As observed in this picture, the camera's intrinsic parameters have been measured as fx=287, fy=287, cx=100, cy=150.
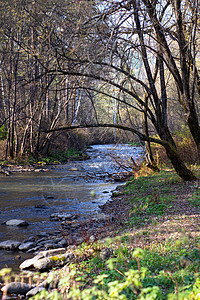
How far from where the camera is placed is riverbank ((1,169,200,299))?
8.71 feet

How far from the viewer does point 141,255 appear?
2.73 meters

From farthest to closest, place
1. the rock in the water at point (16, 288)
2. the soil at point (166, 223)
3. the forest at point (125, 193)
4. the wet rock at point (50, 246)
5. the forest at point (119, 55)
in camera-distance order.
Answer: the forest at point (119, 55)
the wet rock at point (50, 246)
the soil at point (166, 223)
the rock in the water at point (16, 288)
the forest at point (125, 193)

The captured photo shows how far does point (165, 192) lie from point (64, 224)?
2850 millimetres

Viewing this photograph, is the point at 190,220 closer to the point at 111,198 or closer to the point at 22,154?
the point at 111,198

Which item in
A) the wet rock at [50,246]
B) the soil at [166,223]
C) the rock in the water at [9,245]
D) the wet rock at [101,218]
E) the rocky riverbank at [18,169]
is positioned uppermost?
the soil at [166,223]

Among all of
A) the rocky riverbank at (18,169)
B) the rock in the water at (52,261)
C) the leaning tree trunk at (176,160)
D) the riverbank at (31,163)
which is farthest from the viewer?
the riverbank at (31,163)

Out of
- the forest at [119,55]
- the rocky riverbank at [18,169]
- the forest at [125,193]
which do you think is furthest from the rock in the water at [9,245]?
the rocky riverbank at [18,169]

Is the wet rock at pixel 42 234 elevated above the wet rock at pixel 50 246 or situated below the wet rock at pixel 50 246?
below

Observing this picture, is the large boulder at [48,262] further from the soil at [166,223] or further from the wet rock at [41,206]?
the wet rock at [41,206]

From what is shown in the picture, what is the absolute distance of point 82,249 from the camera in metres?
Answer: 4.65

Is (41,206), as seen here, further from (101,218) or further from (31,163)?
(31,163)

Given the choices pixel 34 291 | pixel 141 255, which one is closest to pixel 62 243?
pixel 34 291

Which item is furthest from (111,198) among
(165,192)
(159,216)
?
(159,216)

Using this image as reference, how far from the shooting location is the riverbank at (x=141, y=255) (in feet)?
8.71
